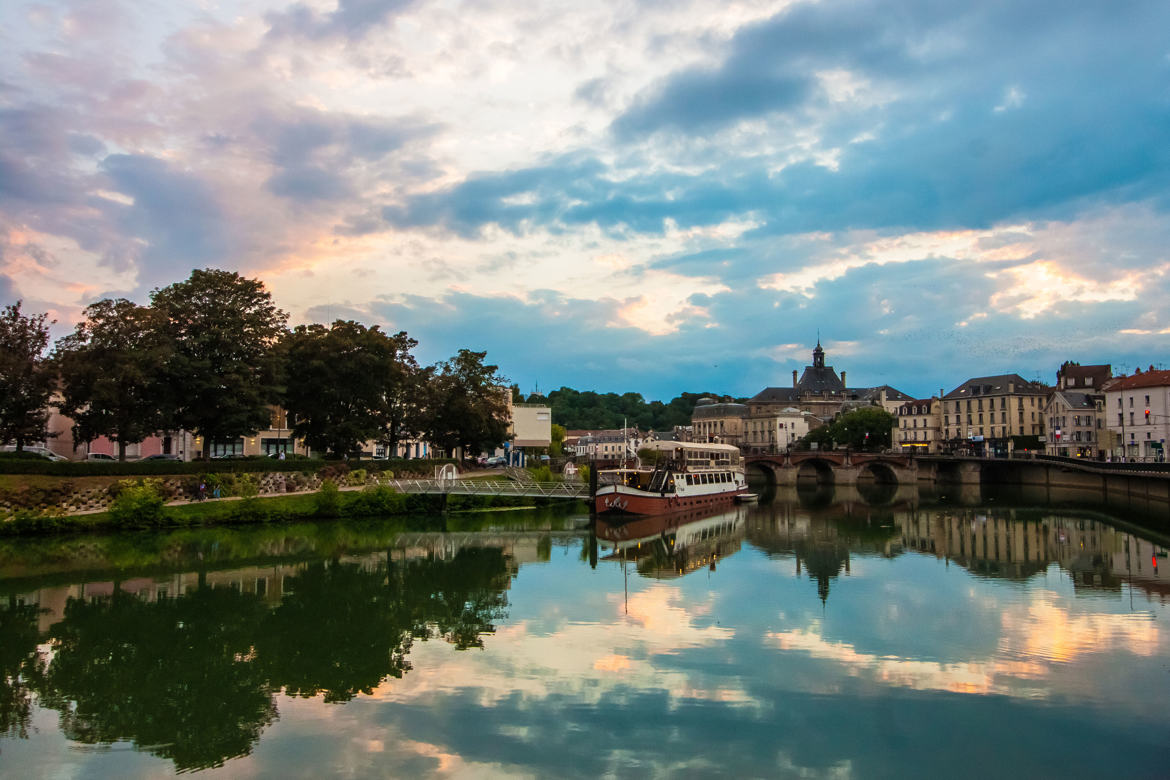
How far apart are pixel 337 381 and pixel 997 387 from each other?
283 ft

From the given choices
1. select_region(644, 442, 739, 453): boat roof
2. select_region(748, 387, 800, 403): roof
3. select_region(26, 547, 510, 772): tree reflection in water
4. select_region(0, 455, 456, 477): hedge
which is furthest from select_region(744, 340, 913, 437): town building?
select_region(26, 547, 510, 772): tree reflection in water

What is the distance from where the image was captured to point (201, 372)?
1545 inches

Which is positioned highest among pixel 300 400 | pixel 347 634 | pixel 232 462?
pixel 300 400

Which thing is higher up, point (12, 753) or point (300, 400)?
point (300, 400)

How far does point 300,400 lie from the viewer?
156 ft

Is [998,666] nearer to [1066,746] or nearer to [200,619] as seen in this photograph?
[1066,746]

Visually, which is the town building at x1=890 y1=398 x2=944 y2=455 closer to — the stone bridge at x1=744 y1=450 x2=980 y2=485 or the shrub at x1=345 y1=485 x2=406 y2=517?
the stone bridge at x1=744 y1=450 x2=980 y2=485

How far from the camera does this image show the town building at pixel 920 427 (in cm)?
11203

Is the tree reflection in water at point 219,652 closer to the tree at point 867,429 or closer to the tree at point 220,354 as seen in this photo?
the tree at point 220,354

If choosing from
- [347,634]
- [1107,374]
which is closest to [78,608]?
[347,634]

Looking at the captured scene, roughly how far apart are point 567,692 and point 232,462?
3369cm

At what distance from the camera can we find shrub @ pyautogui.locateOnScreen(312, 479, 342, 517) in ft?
140

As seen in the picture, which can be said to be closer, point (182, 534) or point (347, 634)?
point (347, 634)

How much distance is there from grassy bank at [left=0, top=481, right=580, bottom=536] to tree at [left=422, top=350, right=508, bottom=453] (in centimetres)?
845
